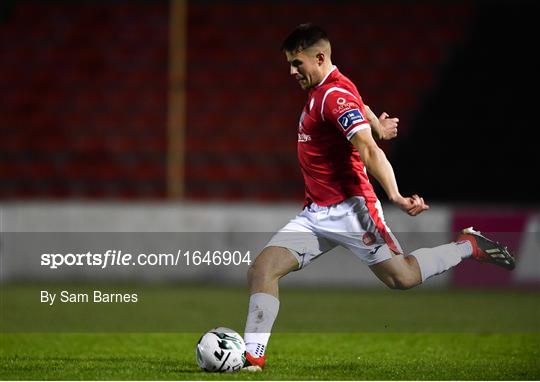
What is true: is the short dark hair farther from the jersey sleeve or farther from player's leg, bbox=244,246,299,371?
player's leg, bbox=244,246,299,371

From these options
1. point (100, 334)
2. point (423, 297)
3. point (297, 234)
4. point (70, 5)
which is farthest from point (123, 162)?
point (297, 234)

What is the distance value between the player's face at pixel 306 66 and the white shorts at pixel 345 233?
77 cm

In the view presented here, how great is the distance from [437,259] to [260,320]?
48.0 inches

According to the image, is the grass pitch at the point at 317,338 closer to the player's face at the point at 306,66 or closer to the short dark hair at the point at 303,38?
the player's face at the point at 306,66

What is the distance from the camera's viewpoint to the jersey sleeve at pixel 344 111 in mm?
6320

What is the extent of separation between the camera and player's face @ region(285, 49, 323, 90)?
6.60 meters

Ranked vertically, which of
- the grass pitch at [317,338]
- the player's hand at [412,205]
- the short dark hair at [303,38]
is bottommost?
the grass pitch at [317,338]

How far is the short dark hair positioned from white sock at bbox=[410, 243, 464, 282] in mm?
1487

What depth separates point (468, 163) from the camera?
54.0 feet

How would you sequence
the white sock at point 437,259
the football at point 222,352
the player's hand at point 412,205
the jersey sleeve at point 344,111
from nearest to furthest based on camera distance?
the player's hand at point 412,205, the jersey sleeve at point 344,111, the football at point 222,352, the white sock at point 437,259

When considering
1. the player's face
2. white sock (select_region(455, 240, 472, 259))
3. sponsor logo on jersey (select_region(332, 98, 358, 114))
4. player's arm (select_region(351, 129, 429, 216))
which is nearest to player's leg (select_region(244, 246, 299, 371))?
player's arm (select_region(351, 129, 429, 216))

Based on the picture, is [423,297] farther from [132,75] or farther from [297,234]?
[132,75]

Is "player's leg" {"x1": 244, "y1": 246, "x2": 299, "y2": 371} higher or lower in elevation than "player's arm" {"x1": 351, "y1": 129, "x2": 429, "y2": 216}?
lower

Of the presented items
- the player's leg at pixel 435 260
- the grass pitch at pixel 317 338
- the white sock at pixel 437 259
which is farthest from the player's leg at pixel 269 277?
the white sock at pixel 437 259
